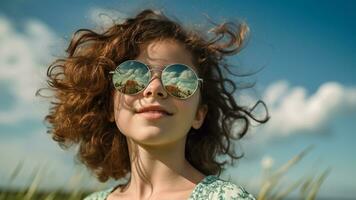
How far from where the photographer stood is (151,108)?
3033 millimetres

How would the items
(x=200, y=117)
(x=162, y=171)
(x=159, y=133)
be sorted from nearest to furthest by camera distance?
(x=159, y=133) → (x=162, y=171) → (x=200, y=117)

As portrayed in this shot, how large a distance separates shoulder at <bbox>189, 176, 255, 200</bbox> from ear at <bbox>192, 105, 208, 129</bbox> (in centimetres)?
34

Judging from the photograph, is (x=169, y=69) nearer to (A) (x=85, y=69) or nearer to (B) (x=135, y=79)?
(B) (x=135, y=79)

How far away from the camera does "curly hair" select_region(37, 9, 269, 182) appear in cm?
345

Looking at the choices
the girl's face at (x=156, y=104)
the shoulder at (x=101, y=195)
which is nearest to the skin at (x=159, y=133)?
the girl's face at (x=156, y=104)

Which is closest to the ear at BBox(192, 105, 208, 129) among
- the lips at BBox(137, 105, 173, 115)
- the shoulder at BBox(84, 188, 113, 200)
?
the lips at BBox(137, 105, 173, 115)

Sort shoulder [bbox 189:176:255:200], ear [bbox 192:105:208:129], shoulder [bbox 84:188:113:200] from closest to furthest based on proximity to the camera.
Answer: shoulder [bbox 189:176:255:200], ear [bbox 192:105:208:129], shoulder [bbox 84:188:113:200]

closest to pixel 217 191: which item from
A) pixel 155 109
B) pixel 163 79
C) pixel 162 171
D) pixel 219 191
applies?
pixel 219 191

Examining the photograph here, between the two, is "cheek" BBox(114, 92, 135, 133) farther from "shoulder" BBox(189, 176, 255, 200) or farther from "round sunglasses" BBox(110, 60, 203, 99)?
"shoulder" BBox(189, 176, 255, 200)

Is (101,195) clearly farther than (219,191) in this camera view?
Yes

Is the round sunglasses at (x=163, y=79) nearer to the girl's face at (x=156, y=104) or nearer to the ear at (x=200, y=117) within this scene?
the girl's face at (x=156, y=104)

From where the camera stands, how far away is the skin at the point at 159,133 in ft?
9.96

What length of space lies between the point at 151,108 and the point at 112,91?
18.0 inches

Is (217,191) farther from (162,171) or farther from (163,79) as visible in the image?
(163,79)
